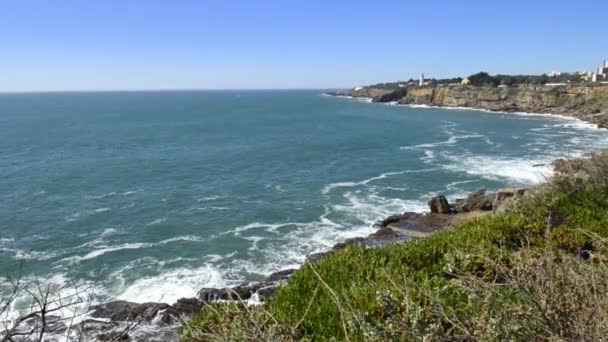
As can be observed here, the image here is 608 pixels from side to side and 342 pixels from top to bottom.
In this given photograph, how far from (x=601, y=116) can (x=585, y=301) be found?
279 ft

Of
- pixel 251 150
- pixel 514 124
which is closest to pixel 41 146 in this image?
pixel 251 150

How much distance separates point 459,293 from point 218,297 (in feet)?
37.3

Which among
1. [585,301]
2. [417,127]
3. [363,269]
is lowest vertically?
[417,127]

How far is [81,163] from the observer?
44.1 meters

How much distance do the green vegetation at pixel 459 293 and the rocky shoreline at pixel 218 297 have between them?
47.0 inches

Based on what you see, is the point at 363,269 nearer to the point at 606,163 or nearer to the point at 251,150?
the point at 606,163

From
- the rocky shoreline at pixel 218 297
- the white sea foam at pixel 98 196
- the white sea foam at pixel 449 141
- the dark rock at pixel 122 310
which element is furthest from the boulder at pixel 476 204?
the white sea foam at pixel 449 141

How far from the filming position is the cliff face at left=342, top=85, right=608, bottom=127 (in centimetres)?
8581

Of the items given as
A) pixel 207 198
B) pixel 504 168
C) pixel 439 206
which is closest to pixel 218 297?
pixel 439 206

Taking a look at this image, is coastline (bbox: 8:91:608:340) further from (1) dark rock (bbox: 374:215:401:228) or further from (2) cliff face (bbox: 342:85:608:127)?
(2) cliff face (bbox: 342:85:608:127)

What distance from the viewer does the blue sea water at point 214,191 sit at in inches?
845

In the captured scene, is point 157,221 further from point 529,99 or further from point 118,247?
point 529,99

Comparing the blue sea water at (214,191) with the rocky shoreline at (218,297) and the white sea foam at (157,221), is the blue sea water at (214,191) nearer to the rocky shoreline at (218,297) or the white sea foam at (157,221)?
the white sea foam at (157,221)

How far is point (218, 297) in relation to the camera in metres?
15.9
